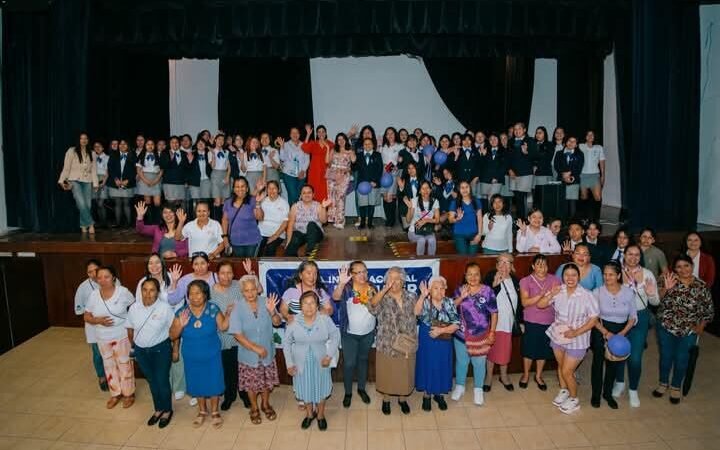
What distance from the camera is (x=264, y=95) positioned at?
10.5 m

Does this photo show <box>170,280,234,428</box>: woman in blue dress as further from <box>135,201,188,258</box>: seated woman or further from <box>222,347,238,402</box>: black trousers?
<box>135,201,188,258</box>: seated woman

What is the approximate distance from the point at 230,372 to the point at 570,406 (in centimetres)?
303

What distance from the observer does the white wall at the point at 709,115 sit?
27.5 feet

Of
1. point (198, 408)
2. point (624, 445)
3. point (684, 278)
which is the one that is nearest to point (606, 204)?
point (684, 278)

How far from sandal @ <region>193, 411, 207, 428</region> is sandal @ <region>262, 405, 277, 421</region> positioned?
20.1 inches

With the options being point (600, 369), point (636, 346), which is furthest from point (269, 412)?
point (636, 346)

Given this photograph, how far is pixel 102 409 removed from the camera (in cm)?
492

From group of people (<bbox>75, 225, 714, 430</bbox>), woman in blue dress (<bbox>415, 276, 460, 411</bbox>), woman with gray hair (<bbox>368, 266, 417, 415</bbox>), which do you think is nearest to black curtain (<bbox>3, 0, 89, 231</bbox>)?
group of people (<bbox>75, 225, 714, 430</bbox>)

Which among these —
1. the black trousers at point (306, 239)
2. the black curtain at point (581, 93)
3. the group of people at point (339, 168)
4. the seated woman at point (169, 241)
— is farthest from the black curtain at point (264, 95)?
the seated woman at point (169, 241)

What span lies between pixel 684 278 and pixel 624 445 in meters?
1.62

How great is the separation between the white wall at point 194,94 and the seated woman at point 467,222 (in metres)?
6.18

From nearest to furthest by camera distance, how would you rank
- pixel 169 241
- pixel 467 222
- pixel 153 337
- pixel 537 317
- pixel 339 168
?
pixel 153 337 → pixel 537 317 → pixel 169 241 → pixel 467 222 → pixel 339 168

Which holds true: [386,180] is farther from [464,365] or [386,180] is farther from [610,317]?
[610,317]

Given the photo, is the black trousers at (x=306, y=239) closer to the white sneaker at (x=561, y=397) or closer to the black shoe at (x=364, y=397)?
the black shoe at (x=364, y=397)
